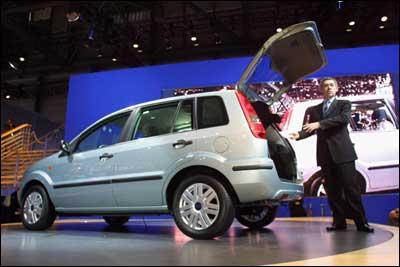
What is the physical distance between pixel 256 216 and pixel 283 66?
1438mm

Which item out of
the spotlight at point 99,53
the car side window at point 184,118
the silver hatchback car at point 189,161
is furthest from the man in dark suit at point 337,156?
the spotlight at point 99,53

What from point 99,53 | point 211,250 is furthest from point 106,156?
point 99,53

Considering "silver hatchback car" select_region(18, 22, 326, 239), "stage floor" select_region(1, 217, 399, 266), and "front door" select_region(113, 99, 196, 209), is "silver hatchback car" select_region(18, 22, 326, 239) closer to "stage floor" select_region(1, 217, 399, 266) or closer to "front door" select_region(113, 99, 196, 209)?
"front door" select_region(113, 99, 196, 209)

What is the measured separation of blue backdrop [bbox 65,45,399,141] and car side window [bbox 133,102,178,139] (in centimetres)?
240

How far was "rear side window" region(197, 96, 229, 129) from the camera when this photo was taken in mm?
2975

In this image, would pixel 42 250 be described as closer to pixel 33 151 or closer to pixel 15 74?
pixel 33 151

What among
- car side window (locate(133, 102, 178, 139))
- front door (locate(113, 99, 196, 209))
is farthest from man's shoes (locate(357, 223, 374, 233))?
car side window (locate(133, 102, 178, 139))

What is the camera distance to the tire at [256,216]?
379 cm

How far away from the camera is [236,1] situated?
10.4m

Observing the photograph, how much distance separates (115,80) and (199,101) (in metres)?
3.04

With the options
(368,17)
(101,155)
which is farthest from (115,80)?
(368,17)

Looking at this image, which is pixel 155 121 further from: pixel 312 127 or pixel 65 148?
pixel 312 127

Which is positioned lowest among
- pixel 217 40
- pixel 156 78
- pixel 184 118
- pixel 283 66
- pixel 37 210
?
pixel 37 210

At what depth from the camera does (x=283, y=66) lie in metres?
3.23
